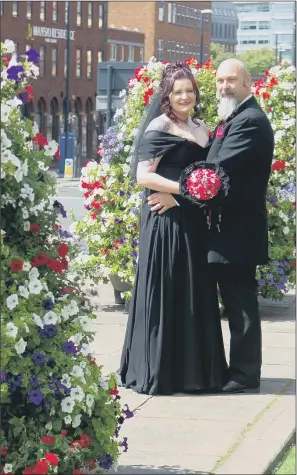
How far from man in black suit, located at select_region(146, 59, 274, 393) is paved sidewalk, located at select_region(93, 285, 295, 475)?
0.97 feet

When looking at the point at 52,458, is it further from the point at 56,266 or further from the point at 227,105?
the point at 227,105

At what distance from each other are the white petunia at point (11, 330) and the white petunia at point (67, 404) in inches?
16.1

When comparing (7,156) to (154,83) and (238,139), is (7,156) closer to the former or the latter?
(238,139)

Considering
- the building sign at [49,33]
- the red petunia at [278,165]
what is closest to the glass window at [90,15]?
→ the building sign at [49,33]

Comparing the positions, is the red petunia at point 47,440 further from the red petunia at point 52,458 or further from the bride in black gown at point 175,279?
the bride in black gown at point 175,279

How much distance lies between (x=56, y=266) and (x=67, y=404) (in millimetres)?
557

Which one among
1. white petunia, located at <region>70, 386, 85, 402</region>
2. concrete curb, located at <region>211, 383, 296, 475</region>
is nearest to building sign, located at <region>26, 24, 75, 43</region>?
concrete curb, located at <region>211, 383, 296, 475</region>

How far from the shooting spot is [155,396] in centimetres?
788

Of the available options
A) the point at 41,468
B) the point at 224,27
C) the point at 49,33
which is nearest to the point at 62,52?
the point at 49,33

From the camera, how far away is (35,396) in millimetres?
5359

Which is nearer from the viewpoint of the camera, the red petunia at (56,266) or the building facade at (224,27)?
the red petunia at (56,266)

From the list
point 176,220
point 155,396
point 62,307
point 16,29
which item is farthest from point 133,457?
point 16,29

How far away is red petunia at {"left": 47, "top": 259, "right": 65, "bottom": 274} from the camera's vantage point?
17.9 feet

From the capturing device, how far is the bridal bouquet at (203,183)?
7.67 meters
